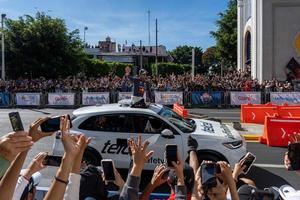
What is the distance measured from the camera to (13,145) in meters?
2.28

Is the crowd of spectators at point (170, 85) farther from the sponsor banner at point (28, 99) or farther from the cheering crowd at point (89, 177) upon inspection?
the cheering crowd at point (89, 177)

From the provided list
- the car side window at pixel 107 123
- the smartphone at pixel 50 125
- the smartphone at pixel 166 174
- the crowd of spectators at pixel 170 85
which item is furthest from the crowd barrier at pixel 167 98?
the smartphone at pixel 50 125

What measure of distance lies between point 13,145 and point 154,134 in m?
7.24

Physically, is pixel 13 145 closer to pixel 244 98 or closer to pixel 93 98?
pixel 244 98

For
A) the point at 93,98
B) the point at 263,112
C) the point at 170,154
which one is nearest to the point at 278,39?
the point at 93,98

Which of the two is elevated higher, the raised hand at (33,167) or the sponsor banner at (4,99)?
the sponsor banner at (4,99)

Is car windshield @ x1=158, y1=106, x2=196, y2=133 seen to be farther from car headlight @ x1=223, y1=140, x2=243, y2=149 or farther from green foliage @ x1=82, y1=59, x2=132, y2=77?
green foliage @ x1=82, y1=59, x2=132, y2=77

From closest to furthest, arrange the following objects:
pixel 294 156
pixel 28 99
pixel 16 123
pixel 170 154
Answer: pixel 16 123 → pixel 294 156 → pixel 170 154 → pixel 28 99

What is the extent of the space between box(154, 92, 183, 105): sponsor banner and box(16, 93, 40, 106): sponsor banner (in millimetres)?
7582

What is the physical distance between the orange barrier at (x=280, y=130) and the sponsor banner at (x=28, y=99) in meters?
18.7

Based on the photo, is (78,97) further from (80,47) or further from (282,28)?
(80,47)

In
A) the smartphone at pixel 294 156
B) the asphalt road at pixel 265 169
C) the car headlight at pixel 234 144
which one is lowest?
the asphalt road at pixel 265 169

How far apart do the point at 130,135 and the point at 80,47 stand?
40.5m

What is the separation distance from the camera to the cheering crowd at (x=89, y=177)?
92.0 inches
